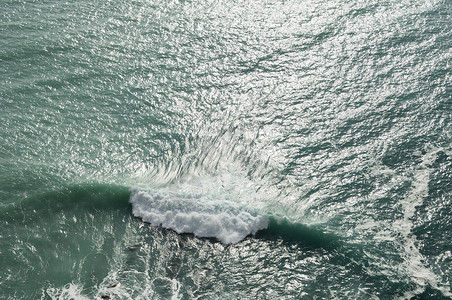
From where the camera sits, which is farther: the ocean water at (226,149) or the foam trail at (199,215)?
the foam trail at (199,215)

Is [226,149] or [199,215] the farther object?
[226,149]

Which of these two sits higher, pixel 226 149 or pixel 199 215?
pixel 226 149

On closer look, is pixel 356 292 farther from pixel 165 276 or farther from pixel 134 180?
pixel 134 180

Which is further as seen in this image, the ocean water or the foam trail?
the foam trail

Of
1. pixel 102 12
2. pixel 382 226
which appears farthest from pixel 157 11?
pixel 382 226

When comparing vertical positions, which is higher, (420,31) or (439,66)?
(420,31)
